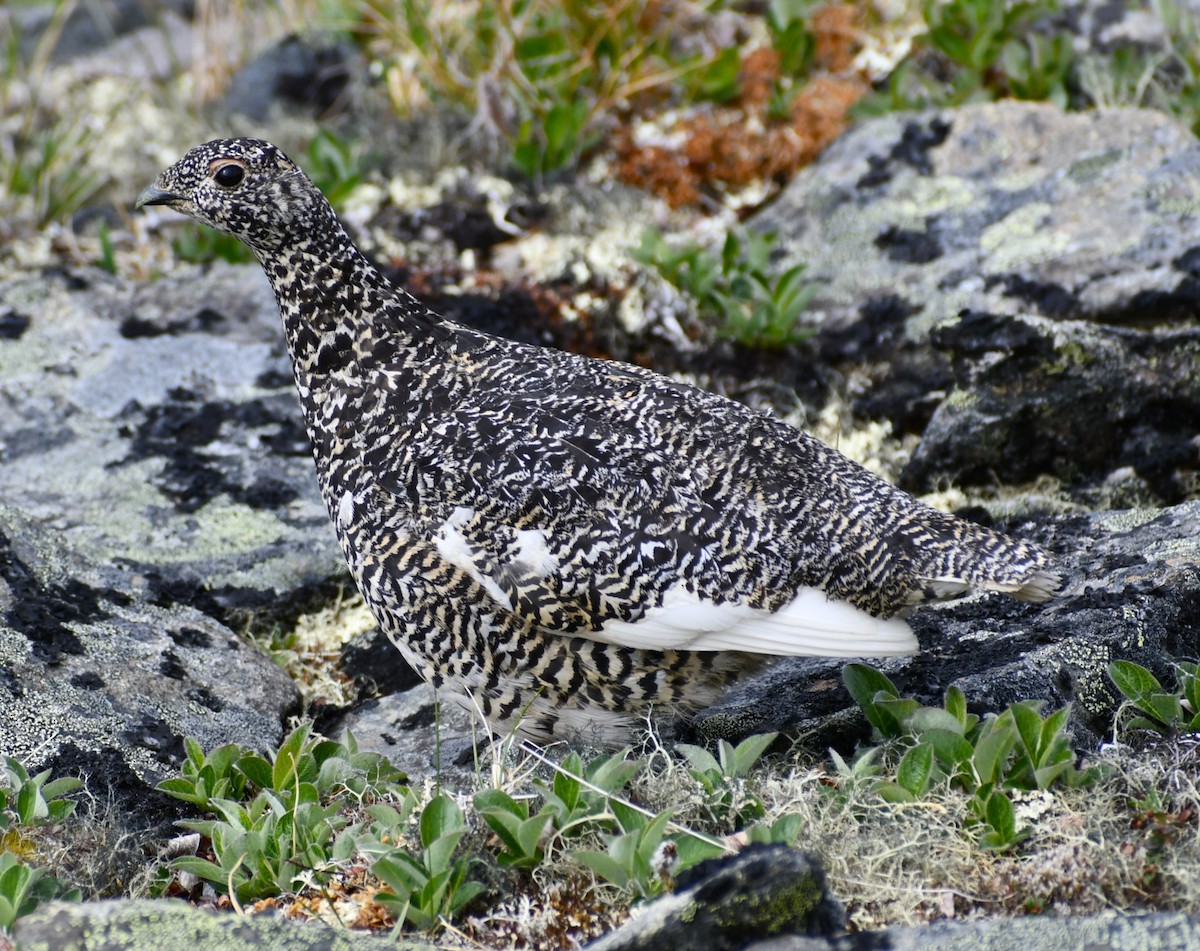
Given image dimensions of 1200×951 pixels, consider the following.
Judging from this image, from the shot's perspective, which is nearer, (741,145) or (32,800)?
(32,800)

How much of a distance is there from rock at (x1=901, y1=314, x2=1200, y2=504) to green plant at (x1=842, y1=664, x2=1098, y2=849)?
2186mm

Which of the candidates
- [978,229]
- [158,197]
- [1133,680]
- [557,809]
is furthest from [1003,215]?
[557,809]

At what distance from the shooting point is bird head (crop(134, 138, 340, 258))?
192 inches

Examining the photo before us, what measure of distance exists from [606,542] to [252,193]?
6.33ft

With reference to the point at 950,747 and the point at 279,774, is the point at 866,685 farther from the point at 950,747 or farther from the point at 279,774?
the point at 279,774

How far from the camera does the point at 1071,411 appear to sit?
5844mm

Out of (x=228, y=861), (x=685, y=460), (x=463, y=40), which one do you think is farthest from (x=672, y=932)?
(x=463, y=40)

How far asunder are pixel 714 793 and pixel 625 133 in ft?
17.8

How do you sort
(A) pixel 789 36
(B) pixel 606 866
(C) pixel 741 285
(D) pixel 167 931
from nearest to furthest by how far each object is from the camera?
(D) pixel 167 931 < (B) pixel 606 866 < (C) pixel 741 285 < (A) pixel 789 36

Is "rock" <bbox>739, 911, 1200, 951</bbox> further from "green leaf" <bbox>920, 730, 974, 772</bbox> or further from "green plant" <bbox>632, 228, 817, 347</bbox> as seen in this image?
"green plant" <bbox>632, 228, 817, 347</bbox>

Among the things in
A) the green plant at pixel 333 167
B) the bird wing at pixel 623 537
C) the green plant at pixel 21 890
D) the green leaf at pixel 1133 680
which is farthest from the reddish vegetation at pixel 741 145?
the green plant at pixel 21 890

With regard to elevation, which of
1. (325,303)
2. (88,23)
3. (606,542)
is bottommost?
(606,542)

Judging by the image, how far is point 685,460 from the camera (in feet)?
14.6

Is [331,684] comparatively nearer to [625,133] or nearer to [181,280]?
[181,280]
